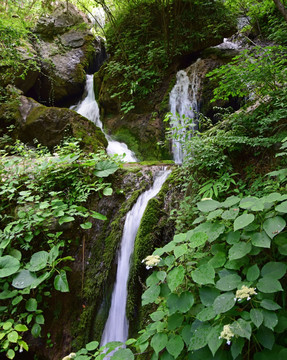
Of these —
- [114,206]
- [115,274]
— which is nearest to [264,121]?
[114,206]

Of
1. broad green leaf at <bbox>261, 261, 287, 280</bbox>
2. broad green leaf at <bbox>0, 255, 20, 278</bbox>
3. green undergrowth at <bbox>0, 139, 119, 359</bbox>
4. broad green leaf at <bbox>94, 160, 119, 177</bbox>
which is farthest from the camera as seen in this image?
broad green leaf at <bbox>94, 160, 119, 177</bbox>

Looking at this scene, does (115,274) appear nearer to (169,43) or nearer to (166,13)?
(169,43)

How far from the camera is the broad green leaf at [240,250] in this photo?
4.02ft

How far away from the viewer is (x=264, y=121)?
237 centimetres

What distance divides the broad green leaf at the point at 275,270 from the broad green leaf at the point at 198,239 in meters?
0.35

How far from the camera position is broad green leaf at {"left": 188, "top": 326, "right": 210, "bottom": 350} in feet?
3.63

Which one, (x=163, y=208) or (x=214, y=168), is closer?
(x=214, y=168)

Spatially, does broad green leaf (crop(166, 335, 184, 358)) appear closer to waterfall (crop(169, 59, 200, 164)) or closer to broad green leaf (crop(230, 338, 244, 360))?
broad green leaf (crop(230, 338, 244, 360))

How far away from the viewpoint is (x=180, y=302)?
4.21ft

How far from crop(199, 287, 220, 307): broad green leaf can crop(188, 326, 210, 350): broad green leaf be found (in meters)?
0.11

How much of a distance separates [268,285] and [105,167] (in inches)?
103

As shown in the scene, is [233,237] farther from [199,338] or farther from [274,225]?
[199,338]

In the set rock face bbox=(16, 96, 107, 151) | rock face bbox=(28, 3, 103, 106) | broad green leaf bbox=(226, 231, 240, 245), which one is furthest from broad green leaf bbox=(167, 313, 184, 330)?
rock face bbox=(28, 3, 103, 106)

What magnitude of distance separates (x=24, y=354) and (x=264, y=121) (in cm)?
381
